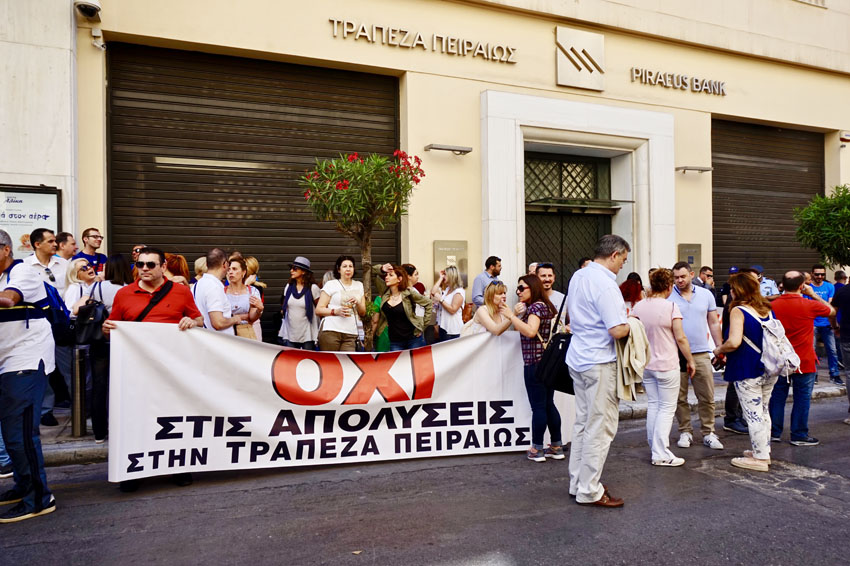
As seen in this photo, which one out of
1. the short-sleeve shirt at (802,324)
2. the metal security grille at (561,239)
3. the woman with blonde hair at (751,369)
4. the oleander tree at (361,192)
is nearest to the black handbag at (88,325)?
the oleander tree at (361,192)

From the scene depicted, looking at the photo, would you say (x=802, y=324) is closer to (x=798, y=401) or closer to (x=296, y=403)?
(x=798, y=401)

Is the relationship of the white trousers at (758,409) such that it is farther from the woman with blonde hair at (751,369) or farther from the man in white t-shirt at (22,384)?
the man in white t-shirt at (22,384)

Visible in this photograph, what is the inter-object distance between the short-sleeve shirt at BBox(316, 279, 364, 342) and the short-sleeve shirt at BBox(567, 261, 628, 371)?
11.6 ft

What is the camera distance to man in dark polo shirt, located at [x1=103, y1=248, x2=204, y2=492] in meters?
5.50

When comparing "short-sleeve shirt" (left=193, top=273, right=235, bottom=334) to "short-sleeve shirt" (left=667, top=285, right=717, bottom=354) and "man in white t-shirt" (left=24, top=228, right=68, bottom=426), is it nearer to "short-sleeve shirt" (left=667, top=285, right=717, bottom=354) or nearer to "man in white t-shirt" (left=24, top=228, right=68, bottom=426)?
"man in white t-shirt" (left=24, top=228, right=68, bottom=426)

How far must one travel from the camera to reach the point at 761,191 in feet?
51.2

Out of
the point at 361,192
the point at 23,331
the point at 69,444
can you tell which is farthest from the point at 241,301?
the point at 23,331

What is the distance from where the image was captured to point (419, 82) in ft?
38.0

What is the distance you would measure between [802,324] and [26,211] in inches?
377

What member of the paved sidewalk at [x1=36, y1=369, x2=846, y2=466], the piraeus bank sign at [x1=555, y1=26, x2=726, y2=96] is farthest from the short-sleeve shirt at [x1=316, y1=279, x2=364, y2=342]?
the piraeus bank sign at [x1=555, y1=26, x2=726, y2=96]

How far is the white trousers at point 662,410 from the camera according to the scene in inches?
244

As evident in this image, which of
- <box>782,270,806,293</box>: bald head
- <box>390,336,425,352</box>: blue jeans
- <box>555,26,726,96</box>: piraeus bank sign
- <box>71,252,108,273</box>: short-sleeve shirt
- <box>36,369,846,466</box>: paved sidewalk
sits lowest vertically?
<box>36,369,846,466</box>: paved sidewalk

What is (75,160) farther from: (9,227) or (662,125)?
(662,125)

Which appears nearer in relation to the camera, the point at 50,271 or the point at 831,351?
the point at 50,271
